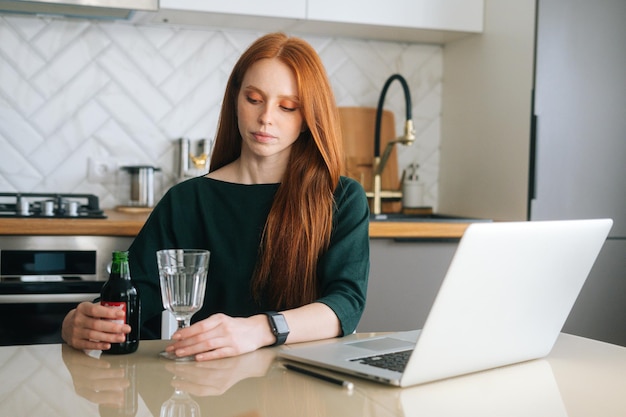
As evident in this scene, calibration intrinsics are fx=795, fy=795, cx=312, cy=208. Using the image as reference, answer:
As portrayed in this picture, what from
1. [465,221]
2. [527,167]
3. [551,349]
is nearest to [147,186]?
[465,221]

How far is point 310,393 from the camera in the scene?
93 centimetres

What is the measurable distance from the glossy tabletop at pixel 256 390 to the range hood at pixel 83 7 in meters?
1.52

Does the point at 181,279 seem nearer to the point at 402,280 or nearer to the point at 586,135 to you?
the point at 402,280

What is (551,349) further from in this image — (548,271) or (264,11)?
(264,11)

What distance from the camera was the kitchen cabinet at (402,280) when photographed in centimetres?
248

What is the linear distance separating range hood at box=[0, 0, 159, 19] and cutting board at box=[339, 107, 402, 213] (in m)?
0.86

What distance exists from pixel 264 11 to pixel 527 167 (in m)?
1.01

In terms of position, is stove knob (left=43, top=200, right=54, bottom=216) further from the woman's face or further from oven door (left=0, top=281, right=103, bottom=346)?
the woman's face

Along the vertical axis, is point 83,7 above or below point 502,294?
above

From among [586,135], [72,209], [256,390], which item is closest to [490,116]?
[586,135]

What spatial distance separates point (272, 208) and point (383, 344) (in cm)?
50

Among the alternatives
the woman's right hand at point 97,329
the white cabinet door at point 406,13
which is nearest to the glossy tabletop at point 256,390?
the woman's right hand at point 97,329

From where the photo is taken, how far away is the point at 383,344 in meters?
1.18

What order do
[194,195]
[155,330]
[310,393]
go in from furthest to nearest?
[155,330], [194,195], [310,393]
